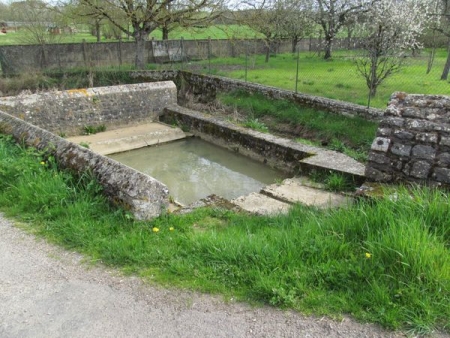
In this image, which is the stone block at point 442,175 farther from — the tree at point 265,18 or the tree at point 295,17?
the tree at point 295,17

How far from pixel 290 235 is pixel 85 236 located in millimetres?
2256

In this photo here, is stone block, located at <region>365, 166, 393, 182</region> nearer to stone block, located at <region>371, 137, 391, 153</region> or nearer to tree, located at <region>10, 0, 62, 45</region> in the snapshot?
stone block, located at <region>371, 137, 391, 153</region>

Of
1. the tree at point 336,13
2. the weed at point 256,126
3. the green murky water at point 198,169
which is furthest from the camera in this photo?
the tree at point 336,13

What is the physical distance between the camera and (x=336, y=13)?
23906mm

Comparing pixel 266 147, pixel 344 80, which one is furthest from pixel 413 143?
pixel 344 80

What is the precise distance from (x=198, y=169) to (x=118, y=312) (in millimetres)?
6590

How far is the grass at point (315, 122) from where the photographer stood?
9.37 metres

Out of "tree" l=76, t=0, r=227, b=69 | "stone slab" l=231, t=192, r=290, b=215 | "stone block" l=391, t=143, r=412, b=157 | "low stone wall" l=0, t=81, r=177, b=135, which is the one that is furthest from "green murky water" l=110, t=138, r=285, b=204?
"tree" l=76, t=0, r=227, b=69

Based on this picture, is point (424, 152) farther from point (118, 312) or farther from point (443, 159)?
point (118, 312)

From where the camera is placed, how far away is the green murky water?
830 centimetres

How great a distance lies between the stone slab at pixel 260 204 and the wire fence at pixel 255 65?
5.28m

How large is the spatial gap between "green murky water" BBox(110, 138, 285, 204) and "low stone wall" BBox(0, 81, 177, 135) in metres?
1.67

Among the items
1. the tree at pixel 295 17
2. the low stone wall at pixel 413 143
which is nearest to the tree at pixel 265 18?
the tree at pixel 295 17

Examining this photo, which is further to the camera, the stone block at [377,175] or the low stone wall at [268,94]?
the low stone wall at [268,94]
